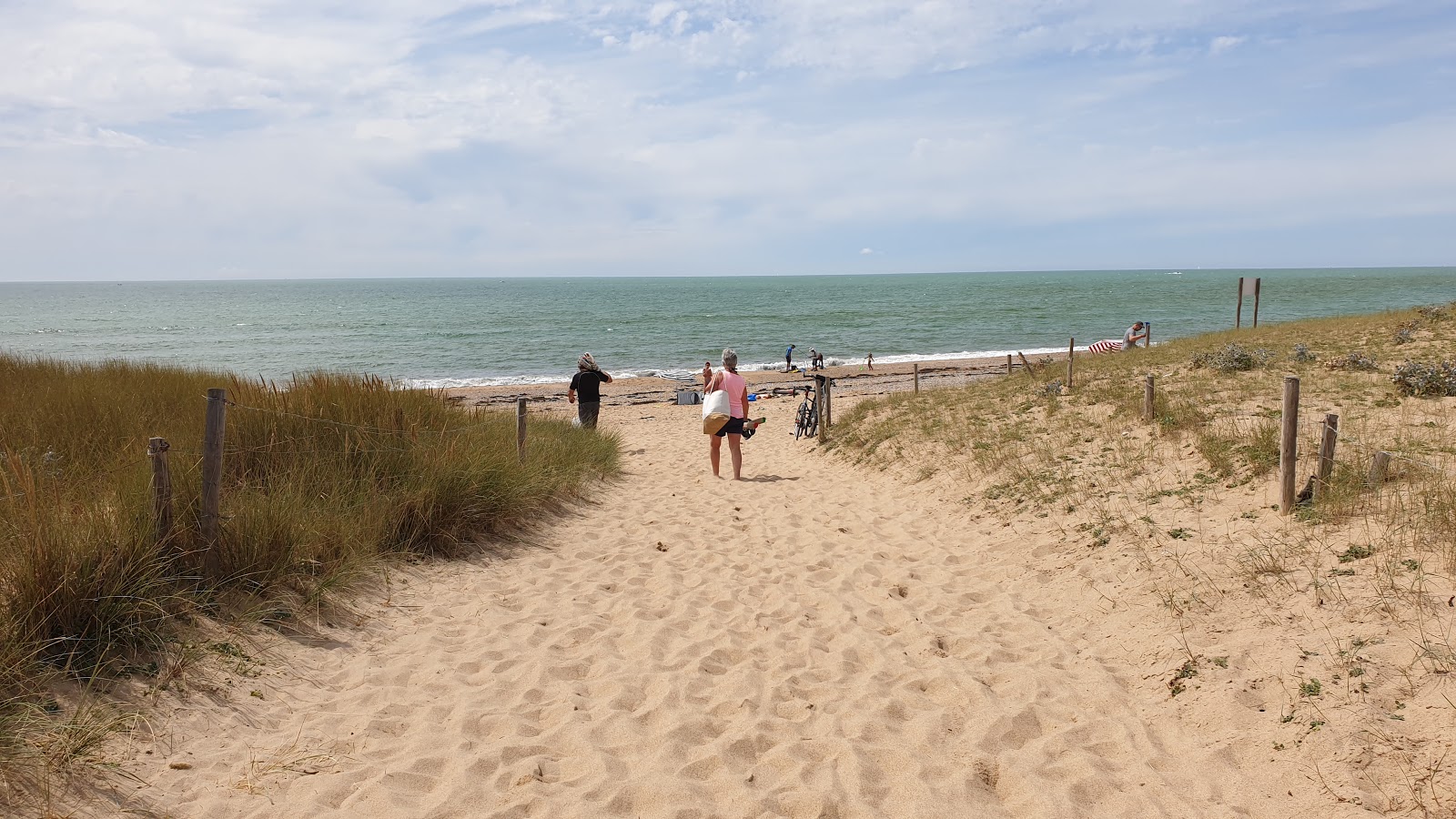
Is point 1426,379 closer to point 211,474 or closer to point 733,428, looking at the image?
point 733,428

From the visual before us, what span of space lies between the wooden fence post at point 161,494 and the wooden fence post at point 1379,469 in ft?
25.8

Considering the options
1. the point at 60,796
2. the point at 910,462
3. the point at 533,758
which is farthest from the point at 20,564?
the point at 910,462

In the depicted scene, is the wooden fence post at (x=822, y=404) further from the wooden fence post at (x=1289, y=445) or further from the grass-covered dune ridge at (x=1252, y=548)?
the wooden fence post at (x=1289, y=445)

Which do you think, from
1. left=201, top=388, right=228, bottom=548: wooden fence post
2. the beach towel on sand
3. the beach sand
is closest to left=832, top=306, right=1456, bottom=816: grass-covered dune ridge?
the beach sand

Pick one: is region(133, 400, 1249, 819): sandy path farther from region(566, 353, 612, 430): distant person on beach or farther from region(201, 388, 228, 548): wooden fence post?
region(566, 353, 612, 430): distant person on beach

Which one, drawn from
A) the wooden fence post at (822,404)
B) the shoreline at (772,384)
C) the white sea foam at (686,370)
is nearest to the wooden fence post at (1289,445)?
the wooden fence post at (822,404)

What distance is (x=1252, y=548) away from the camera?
568 cm

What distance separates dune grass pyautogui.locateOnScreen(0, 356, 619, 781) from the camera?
409cm

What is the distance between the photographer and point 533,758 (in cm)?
388

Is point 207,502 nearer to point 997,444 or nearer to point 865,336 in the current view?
point 997,444

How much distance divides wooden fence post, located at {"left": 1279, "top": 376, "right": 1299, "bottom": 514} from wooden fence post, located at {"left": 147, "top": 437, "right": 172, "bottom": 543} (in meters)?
7.32

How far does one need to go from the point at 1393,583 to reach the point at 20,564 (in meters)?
7.29

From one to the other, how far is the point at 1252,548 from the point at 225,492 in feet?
23.5

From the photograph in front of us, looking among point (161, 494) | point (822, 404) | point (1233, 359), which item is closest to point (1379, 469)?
point (1233, 359)
